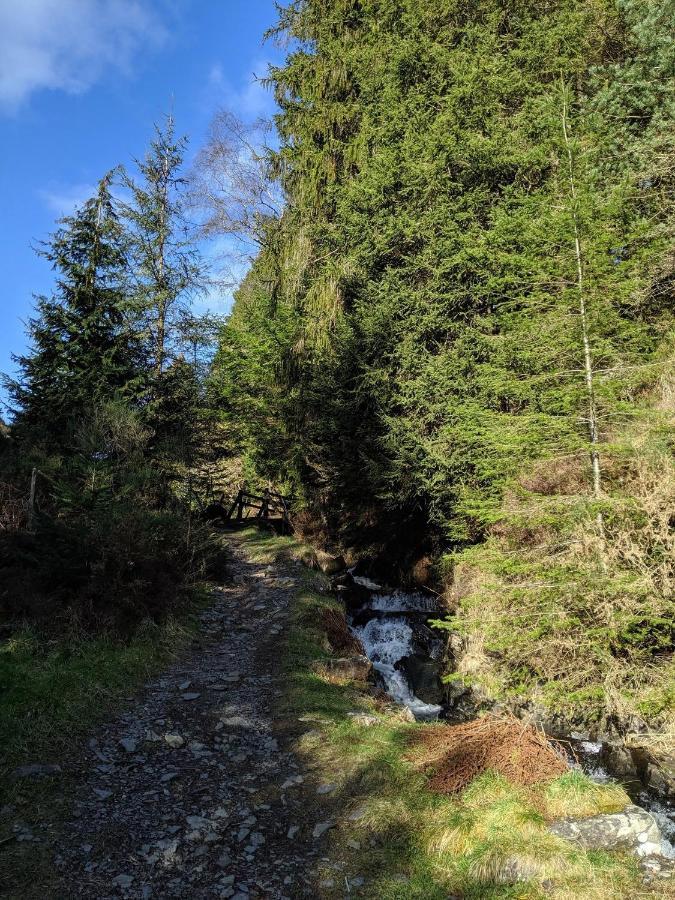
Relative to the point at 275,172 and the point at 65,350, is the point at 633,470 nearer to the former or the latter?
the point at 65,350

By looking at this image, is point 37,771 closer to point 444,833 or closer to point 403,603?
point 444,833

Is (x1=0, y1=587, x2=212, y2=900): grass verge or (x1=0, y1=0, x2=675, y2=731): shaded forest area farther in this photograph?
(x1=0, y1=0, x2=675, y2=731): shaded forest area

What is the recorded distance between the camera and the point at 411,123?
56.2ft

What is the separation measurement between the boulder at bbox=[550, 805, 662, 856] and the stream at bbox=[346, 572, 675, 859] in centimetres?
220

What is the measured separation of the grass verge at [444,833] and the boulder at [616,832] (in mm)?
127

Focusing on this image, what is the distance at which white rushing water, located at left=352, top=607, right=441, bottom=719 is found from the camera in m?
11.5

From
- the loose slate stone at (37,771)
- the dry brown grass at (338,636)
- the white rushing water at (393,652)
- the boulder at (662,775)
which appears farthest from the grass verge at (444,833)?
the white rushing water at (393,652)

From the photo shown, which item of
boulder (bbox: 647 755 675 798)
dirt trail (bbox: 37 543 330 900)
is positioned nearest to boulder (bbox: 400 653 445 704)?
boulder (bbox: 647 755 675 798)

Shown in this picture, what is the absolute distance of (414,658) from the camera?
530 inches

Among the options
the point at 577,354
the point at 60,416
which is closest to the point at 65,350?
the point at 60,416

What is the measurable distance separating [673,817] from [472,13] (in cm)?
2313

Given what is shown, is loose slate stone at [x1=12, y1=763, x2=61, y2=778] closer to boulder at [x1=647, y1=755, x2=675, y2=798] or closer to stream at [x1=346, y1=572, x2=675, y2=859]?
stream at [x1=346, y1=572, x2=675, y2=859]

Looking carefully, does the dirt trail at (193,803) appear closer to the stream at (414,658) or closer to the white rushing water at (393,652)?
the white rushing water at (393,652)

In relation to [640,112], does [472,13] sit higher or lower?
higher
